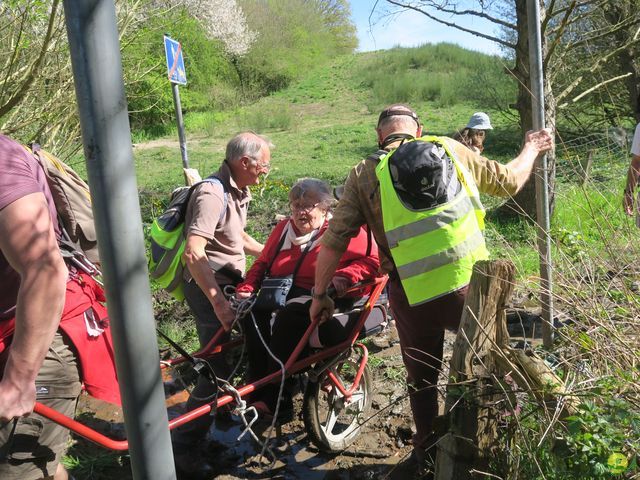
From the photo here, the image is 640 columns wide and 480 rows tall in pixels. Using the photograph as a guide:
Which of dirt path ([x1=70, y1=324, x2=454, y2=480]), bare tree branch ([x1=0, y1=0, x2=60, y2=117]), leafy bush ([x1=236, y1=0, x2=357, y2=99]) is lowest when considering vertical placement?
dirt path ([x1=70, y1=324, x2=454, y2=480])

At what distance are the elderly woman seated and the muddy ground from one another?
39 cm

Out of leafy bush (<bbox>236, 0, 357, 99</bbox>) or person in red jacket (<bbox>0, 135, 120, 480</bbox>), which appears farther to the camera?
leafy bush (<bbox>236, 0, 357, 99</bbox>)

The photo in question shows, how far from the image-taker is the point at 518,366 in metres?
2.19

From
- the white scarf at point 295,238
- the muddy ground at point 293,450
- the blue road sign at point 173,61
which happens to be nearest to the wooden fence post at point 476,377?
the muddy ground at point 293,450

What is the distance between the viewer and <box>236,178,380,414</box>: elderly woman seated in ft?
11.5

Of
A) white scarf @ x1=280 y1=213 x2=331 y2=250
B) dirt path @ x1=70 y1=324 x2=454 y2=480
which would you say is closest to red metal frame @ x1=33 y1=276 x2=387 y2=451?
dirt path @ x1=70 y1=324 x2=454 y2=480

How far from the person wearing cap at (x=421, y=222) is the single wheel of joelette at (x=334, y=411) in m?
0.67

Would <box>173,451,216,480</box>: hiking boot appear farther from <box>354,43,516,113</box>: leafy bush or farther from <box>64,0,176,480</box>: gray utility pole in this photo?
<box>354,43,516,113</box>: leafy bush

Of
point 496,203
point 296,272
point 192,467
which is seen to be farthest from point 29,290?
point 496,203

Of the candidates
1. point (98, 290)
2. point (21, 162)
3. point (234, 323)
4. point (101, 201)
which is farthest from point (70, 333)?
point (234, 323)

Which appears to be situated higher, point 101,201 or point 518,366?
point 101,201

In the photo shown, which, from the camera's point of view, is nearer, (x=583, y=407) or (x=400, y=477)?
(x=583, y=407)

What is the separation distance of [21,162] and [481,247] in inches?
78.4

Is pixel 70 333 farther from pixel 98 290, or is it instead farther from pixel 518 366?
pixel 518 366
